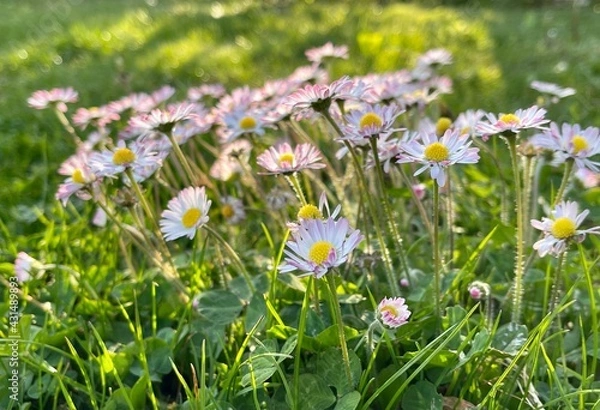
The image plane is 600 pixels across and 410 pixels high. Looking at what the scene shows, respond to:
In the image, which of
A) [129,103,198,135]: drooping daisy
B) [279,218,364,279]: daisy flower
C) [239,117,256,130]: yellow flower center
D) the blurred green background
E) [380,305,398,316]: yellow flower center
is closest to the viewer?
[279,218,364,279]: daisy flower

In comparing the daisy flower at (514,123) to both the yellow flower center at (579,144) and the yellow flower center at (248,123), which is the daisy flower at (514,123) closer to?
the yellow flower center at (579,144)

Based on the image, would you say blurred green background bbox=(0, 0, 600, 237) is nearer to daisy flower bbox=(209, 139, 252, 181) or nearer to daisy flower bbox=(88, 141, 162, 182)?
daisy flower bbox=(209, 139, 252, 181)

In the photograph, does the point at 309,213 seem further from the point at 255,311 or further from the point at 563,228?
the point at 563,228

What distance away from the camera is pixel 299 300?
1.37 meters

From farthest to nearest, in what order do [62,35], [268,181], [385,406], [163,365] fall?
1. [62,35]
2. [268,181]
3. [163,365]
4. [385,406]

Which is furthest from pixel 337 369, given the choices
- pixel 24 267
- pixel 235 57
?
pixel 235 57

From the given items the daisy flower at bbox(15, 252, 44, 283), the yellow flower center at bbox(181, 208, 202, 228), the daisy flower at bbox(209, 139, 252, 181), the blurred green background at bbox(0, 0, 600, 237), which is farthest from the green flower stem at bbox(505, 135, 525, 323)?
the blurred green background at bbox(0, 0, 600, 237)

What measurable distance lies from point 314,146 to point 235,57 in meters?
1.97

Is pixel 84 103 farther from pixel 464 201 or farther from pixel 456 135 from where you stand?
pixel 456 135

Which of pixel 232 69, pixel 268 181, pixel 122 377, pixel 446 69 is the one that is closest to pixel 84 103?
pixel 232 69

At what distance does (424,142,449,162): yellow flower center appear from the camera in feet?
3.68

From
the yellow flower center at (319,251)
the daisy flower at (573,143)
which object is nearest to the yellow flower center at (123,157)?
the yellow flower center at (319,251)

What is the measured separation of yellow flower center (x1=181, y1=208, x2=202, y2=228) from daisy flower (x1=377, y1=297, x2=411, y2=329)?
375 mm

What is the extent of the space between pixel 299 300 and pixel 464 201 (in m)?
0.69
